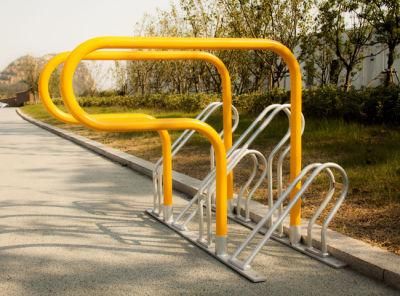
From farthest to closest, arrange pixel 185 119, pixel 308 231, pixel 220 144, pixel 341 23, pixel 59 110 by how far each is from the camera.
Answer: pixel 341 23 < pixel 59 110 < pixel 308 231 < pixel 220 144 < pixel 185 119

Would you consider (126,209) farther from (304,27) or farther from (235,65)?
(235,65)

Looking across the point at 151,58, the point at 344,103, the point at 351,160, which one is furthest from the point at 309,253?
the point at 344,103

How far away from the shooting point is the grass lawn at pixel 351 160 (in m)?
4.38

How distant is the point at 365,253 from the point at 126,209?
252 centimetres

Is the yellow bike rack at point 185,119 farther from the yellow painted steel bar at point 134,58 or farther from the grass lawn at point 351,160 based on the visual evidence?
the grass lawn at point 351,160

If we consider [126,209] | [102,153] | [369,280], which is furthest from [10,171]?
[369,280]

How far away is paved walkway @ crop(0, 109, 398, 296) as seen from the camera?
10.8 ft

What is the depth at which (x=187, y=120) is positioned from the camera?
11.7ft

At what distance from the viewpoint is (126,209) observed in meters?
5.43

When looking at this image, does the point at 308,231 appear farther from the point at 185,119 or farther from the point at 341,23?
the point at 341,23

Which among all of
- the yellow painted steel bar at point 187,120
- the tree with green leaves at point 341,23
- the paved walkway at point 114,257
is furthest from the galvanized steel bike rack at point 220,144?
the tree with green leaves at point 341,23

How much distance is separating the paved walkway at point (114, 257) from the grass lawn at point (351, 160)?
698mm

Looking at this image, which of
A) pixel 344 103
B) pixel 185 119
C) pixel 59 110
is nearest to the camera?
pixel 185 119

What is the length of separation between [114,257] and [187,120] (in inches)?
43.6
